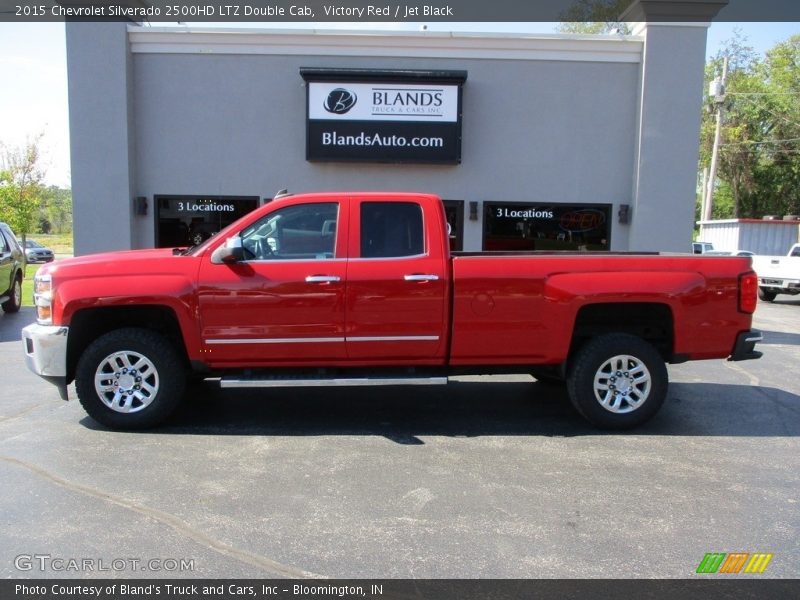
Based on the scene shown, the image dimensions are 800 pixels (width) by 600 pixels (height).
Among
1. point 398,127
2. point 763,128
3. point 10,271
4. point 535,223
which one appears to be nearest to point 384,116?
point 398,127

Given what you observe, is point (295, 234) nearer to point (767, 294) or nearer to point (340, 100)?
point (340, 100)

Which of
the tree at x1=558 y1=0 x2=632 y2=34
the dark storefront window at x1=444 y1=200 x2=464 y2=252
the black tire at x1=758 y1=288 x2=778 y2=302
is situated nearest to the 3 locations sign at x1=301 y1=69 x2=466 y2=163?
the dark storefront window at x1=444 y1=200 x2=464 y2=252

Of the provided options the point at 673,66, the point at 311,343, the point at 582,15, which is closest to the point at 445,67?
the point at 673,66

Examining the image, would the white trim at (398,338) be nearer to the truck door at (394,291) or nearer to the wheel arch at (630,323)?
the truck door at (394,291)

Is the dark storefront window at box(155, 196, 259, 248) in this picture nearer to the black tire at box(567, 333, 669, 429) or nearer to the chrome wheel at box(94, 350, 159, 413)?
the chrome wheel at box(94, 350, 159, 413)

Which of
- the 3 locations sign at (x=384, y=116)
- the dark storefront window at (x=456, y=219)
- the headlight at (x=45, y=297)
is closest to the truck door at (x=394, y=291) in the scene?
the headlight at (x=45, y=297)

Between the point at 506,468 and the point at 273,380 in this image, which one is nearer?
the point at 506,468

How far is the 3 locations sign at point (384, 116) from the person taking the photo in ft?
34.9

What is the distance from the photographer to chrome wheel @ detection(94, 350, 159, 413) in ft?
18.9

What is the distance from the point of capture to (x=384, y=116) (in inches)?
421

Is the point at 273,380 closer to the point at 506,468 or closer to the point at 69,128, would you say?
the point at 506,468

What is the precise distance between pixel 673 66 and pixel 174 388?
9.22 metres

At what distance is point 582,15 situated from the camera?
1355 inches

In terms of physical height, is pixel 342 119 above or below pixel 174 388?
above
